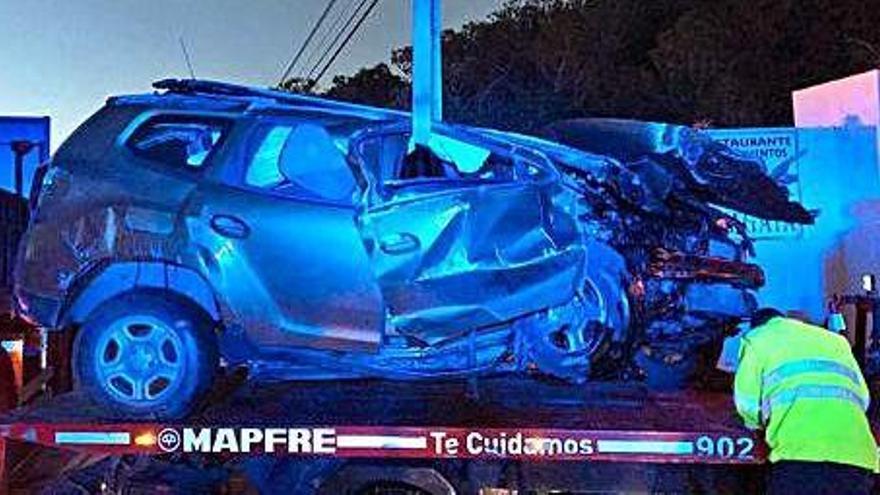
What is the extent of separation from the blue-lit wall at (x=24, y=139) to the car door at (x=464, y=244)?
7.29 ft

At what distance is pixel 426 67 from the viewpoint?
734cm

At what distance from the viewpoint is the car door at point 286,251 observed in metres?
6.82

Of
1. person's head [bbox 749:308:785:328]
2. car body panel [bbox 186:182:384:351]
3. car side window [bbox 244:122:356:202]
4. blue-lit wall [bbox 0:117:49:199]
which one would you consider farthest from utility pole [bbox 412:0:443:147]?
blue-lit wall [bbox 0:117:49:199]

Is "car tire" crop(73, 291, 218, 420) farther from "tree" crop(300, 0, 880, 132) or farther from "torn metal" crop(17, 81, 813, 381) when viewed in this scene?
"tree" crop(300, 0, 880, 132)

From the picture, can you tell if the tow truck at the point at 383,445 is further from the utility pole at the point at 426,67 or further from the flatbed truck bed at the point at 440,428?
the utility pole at the point at 426,67

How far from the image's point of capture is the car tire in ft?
21.8

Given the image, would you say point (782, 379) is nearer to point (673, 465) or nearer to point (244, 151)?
point (673, 465)

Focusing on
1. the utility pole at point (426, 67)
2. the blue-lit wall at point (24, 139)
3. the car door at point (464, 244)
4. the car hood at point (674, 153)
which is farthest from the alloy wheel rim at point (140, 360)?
the car hood at point (674, 153)

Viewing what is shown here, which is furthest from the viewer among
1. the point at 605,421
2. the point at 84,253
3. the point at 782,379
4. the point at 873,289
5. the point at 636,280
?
the point at 873,289

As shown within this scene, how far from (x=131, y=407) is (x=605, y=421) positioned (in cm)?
263

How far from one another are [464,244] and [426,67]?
3.78 ft

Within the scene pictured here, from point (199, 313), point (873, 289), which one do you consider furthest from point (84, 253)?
point (873, 289)

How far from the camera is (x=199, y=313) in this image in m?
6.86

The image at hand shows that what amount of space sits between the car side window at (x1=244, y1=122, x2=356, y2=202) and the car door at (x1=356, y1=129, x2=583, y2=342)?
0.17 meters
